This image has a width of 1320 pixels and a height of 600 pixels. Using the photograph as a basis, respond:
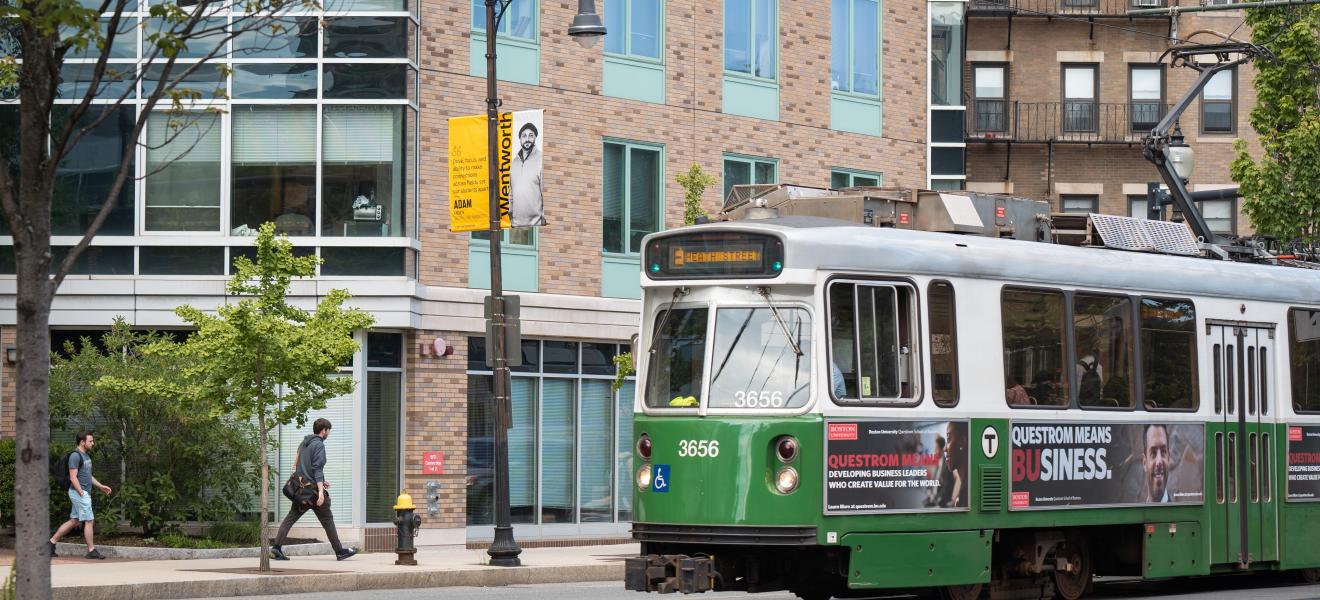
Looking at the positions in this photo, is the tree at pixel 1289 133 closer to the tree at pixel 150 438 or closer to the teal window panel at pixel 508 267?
the teal window panel at pixel 508 267

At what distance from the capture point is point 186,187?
2533 centimetres

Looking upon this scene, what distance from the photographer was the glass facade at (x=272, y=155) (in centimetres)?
2512

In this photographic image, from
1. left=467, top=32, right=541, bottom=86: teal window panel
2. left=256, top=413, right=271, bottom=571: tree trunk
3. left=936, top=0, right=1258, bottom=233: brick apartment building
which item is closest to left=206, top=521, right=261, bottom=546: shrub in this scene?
left=256, top=413, right=271, bottom=571: tree trunk

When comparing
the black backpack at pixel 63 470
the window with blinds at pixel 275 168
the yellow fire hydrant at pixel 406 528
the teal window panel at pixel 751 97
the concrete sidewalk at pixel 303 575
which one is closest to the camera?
the concrete sidewalk at pixel 303 575

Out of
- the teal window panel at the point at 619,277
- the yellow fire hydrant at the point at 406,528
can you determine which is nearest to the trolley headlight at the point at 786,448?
the yellow fire hydrant at the point at 406,528

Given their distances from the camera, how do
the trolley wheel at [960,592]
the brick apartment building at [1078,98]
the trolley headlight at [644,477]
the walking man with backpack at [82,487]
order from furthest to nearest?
the brick apartment building at [1078,98], the walking man with backpack at [82,487], the trolley wheel at [960,592], the trolley headlight at [644,477]

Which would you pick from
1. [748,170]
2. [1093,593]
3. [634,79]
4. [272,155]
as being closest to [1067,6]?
[748,170]

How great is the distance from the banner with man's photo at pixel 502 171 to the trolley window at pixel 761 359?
33.7 feet

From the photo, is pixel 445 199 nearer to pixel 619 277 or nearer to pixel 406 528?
pixel 619 277

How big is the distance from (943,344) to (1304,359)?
16.6 ft

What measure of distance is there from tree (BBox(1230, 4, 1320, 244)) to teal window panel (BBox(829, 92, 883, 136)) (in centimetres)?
625

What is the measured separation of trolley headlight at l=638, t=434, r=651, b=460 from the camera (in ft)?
45.7

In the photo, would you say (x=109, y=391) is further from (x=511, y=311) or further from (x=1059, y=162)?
(x=1059, y=162)

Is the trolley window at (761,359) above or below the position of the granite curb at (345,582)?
above
